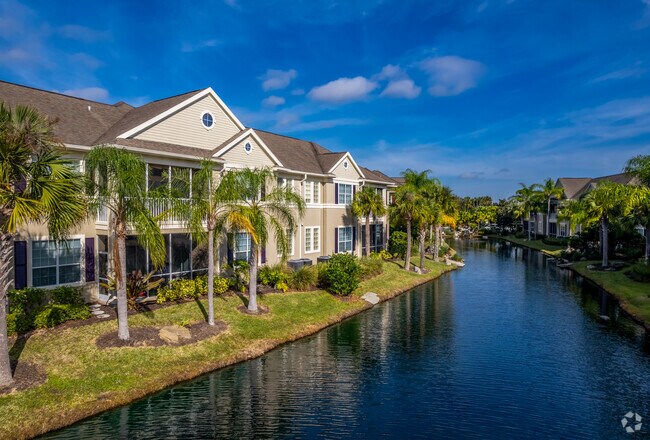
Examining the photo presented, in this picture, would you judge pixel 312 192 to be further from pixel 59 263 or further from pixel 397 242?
pixel 59 263

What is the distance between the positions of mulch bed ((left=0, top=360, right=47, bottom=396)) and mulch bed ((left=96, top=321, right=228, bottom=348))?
2327 millimetres

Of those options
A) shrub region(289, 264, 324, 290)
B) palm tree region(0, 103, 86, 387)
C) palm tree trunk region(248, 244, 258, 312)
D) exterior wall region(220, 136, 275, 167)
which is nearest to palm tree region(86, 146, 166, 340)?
palm tree region(0, 103, 86, 387)

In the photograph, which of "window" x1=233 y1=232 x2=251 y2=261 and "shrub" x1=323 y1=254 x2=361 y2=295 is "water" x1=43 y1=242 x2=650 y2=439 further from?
"window" x1=233 y1=232 x2=251 y2=261

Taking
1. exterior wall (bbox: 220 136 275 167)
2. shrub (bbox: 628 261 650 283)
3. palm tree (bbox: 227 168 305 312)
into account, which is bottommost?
shrub (bbox: 628 261 650 283)

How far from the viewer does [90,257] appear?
20688 mm

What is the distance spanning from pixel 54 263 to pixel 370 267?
2247 centimetres

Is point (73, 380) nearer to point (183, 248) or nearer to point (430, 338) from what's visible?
point (183, 248)

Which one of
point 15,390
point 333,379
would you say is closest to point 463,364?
point 333,379

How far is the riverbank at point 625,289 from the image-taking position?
26.1m

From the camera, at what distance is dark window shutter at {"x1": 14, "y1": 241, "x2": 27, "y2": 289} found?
1816 cm

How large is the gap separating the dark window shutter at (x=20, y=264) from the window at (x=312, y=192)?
19.9 m

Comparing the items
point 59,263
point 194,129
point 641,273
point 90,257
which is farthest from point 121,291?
point 641,273

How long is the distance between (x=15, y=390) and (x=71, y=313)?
17.8ft

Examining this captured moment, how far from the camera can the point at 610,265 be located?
137 ft
